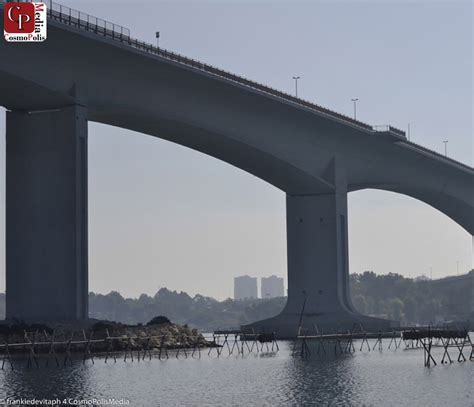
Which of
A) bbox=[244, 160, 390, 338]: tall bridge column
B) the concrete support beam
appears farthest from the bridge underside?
the concrete support beam

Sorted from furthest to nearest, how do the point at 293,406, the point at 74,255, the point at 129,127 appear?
1. the point at 129,127
2. the point at 74,255
3. the point at 293,406

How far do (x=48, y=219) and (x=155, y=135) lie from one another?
→ 1902cm

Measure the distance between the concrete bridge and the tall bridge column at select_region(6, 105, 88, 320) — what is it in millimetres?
76

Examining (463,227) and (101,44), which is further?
(463,227)

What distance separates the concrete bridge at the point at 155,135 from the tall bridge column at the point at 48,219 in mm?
76

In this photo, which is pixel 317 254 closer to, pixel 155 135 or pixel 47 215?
pixel 155 135

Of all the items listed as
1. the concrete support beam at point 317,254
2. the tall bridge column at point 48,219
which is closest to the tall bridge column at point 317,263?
the concrete support beam at point 317,254

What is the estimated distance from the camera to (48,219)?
280 ft

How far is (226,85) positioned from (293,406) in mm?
51188

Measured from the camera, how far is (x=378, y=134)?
126750 millimetres

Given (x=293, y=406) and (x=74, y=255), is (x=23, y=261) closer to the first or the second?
(x=74, y=255)

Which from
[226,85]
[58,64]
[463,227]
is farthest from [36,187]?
[463,227]

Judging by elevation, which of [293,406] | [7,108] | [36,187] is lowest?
[293,406]

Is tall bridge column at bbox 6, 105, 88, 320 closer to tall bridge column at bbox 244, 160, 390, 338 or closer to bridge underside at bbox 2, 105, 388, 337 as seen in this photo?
bridge underside at bbox 2, 105, 388, 337
